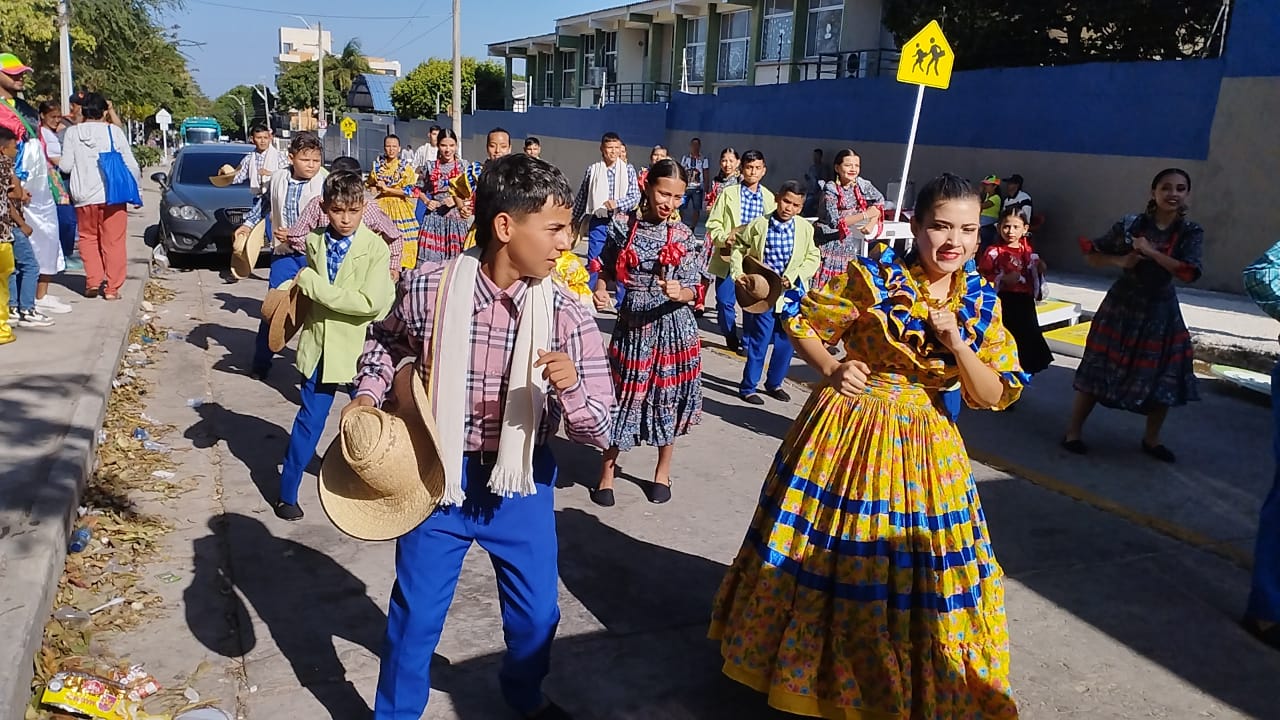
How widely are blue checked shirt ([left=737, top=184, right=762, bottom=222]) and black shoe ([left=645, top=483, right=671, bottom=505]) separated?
137 inches

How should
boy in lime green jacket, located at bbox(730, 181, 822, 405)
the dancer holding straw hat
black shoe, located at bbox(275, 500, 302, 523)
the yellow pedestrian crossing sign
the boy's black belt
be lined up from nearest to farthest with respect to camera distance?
1. the dancer holding straw hat
2. the boy's black belt
3. black shoe, located at bbox(275, 500, 302, 523)
4. boy in lime green jacket, located at bbox(730, 181, 822, 405)
5. the yellow pedestrian crossing sign

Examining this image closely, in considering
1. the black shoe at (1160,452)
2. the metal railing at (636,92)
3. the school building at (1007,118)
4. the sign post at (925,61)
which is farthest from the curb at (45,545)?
the metal railing at (636,92)

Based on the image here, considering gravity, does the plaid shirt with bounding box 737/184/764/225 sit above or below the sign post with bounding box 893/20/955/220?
below

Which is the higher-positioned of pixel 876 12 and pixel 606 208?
pixel 876 12

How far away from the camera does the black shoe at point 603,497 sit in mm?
5526

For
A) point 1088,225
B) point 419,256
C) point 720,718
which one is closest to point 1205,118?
point 1088,225

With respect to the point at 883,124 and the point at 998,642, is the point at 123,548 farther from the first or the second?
the point at 883,124

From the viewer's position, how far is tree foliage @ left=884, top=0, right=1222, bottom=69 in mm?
18469

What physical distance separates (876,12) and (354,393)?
2612 cm

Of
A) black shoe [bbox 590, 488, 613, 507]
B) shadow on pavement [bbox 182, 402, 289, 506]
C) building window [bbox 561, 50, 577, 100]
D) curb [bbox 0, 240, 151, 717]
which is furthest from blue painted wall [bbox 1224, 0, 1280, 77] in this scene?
building window [bbox 561, 50, 577, 100]

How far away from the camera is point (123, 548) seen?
4.68 metres

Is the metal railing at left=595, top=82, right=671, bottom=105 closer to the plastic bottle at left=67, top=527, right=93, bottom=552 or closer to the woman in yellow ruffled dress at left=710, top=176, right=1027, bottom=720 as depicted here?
the plastic bottle at left=67, top=527, right=93, bottom=552

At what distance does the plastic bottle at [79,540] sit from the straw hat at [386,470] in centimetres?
242

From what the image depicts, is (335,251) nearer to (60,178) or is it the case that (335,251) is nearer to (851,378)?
(851,378)
